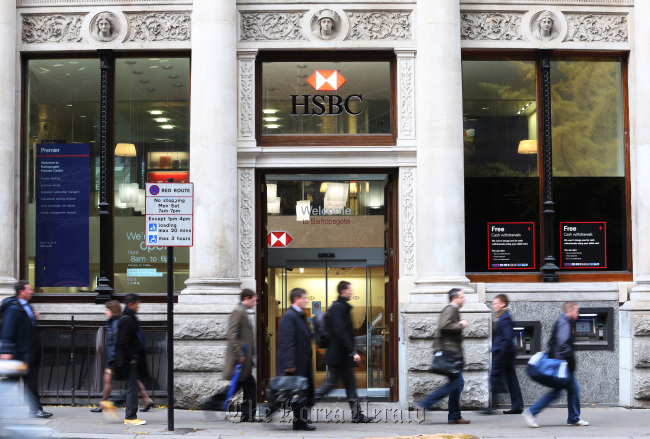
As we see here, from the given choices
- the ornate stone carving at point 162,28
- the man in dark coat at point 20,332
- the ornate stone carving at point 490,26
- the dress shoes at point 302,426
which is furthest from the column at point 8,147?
the ornate stone carving at point 490,26

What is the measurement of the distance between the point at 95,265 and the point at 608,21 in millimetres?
9896

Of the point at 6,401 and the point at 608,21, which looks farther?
the point at 608,21

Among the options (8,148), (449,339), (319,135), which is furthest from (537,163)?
(8,148)

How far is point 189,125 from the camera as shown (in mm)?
15156

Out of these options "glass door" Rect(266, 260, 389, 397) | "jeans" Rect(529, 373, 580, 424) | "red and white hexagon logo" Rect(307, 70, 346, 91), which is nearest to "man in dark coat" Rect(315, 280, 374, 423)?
"jeans" Rect(529, 373, 580, 424)

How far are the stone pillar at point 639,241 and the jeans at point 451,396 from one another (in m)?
3.68

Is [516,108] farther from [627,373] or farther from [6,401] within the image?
[6,401]

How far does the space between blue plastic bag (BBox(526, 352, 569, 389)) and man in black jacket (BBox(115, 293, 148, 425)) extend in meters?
5.43

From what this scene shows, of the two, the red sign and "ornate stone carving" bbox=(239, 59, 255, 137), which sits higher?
"ornate stone carving" bbox=(239, 59, 255, 137)

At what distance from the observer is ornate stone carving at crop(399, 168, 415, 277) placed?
14.7 meters

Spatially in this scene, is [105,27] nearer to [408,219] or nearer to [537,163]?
[408,219]

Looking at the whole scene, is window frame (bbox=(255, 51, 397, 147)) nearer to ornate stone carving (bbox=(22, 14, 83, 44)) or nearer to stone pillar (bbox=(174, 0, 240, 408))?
stone pillar (bbox=(174, 0, 240, 408))

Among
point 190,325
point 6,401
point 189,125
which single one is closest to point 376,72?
point 189,125

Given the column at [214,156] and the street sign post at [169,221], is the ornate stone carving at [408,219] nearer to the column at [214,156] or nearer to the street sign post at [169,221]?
the column at [214,156]
